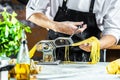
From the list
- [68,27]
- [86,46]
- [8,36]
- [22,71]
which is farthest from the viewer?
[68,27]

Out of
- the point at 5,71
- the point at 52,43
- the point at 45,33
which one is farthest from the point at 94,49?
the point at 5,71

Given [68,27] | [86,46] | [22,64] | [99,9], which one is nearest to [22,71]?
[22,64]

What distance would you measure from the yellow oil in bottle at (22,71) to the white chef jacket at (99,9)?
5.09ft

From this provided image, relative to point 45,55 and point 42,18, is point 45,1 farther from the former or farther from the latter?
point 45,55

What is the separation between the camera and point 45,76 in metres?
1.50

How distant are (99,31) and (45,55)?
942 mm

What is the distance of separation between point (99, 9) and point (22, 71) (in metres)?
1.66

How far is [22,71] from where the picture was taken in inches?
53.1

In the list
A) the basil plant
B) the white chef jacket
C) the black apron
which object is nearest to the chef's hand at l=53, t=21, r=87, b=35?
the black apron

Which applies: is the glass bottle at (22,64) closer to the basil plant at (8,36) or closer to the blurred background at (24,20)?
the basil plant at (8,36)

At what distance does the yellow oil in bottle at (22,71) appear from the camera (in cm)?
133

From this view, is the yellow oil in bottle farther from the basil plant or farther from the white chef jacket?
the white chef jacket

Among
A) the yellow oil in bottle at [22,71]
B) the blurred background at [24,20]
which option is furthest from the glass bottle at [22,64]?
the blurred background at [24,20]

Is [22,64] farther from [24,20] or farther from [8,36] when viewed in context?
[24,20]
